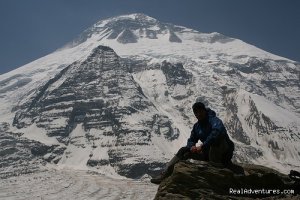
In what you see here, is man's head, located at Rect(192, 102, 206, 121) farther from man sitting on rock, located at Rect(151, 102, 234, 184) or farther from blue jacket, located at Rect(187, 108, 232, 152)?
blue jacket, located at Rect(187, 108, 232, 152)

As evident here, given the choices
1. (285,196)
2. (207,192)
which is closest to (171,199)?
(207,192)

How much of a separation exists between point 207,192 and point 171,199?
1228mm

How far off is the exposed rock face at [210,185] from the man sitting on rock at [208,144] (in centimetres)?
49

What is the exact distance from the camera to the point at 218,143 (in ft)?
55.7

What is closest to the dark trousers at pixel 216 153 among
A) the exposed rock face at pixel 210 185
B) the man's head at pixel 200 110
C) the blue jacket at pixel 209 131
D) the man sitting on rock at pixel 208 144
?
A: the man sitting on rock at pixel 208 144

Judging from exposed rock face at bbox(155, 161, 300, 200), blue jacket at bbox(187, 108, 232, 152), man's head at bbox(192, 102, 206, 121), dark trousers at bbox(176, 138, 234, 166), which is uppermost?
man's head at bbox(192, 102, 206, 121)

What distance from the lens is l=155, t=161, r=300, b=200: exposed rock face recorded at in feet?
53.0

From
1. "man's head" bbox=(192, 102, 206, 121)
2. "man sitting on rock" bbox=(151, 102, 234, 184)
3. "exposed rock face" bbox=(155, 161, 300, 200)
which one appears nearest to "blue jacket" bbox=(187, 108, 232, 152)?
"man sitting on rock" bbox=(151, 102, 234, 184)

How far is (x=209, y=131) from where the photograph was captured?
701 inches

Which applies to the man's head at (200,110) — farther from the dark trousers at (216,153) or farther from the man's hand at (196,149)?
the dark trousers at (216,153)

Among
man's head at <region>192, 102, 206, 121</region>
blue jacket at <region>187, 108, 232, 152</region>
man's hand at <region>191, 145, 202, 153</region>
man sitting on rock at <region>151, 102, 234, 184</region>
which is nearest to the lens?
blue jacket at <region>187, 108, 232, 152</region>

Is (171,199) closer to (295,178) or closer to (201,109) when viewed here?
(201,109)

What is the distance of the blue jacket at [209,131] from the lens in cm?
1686

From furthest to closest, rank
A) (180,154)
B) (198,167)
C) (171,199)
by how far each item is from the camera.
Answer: (180,154) < (198,167) < (171,199)
